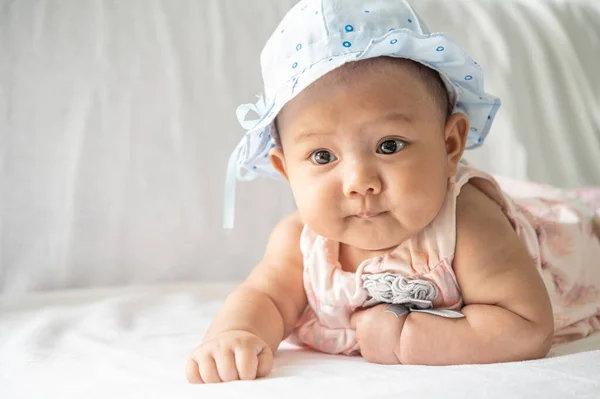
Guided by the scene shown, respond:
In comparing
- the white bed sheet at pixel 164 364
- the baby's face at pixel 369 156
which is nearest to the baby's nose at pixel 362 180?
the baby's face at pixel 369 156

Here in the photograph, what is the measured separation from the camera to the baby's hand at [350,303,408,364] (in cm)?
96

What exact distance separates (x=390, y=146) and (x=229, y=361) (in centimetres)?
37

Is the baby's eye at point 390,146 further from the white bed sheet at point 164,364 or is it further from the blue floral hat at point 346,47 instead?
the white bed sheet at point 164,364

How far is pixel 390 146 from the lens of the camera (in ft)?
3.17

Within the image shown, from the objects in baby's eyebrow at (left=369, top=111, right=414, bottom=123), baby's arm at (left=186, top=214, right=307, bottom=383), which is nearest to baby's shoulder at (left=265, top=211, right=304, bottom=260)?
baby's arm at (left=186, top=214, right=307, bottom=383)

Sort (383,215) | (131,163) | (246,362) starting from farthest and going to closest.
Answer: (131,163) → (383,215) → (246,362)

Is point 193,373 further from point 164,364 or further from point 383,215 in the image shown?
point 383,215

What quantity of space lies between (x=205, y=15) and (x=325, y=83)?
806 mm

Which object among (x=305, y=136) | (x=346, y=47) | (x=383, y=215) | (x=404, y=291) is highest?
(x=346, y=47)

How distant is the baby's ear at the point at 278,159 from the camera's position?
3.61ft

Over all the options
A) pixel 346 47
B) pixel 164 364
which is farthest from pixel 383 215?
pixel 164 364

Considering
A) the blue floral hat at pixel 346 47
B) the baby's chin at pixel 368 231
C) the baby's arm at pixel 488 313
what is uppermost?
the blue floral hat at pixel 346 47

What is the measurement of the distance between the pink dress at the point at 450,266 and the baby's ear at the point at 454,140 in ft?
0.11

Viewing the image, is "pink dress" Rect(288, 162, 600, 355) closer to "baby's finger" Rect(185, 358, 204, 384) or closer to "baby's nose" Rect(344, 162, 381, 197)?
"baby's nose" Rect(344, 162, 381, 197)
